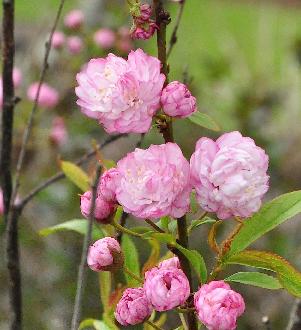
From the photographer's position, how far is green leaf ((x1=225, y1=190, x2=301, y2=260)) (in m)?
0.99

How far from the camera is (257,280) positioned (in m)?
1.02

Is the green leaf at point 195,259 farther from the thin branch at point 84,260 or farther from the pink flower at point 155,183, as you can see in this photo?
the thin branch at point 84,260

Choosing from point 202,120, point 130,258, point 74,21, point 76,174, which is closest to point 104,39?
point 74,21

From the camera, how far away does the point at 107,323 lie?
1.17 m

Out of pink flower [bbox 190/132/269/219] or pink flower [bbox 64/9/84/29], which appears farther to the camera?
pink flower [bbox 64/9/84/29]

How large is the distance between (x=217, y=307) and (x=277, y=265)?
0.41ft

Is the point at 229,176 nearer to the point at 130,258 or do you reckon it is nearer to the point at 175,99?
the point at 175,99

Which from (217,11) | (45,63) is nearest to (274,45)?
(217,11)

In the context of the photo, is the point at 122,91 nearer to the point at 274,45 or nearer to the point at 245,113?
the point at 245,113

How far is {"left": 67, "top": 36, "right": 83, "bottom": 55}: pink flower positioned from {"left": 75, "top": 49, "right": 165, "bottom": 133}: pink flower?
178 centimetres

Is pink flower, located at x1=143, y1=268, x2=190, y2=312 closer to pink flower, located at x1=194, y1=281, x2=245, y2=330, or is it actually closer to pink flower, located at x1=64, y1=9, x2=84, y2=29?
pink flower, located at x1=194, y1=281, x2=245, y2=330

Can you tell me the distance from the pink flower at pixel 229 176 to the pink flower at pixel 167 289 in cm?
9

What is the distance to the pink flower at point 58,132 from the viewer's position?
255cm

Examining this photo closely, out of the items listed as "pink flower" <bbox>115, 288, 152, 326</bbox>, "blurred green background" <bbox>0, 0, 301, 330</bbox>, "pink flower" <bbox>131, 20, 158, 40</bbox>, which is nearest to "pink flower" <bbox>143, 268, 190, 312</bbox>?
"pink flower" <bbox>115, 288, 152, 326</bbox>
